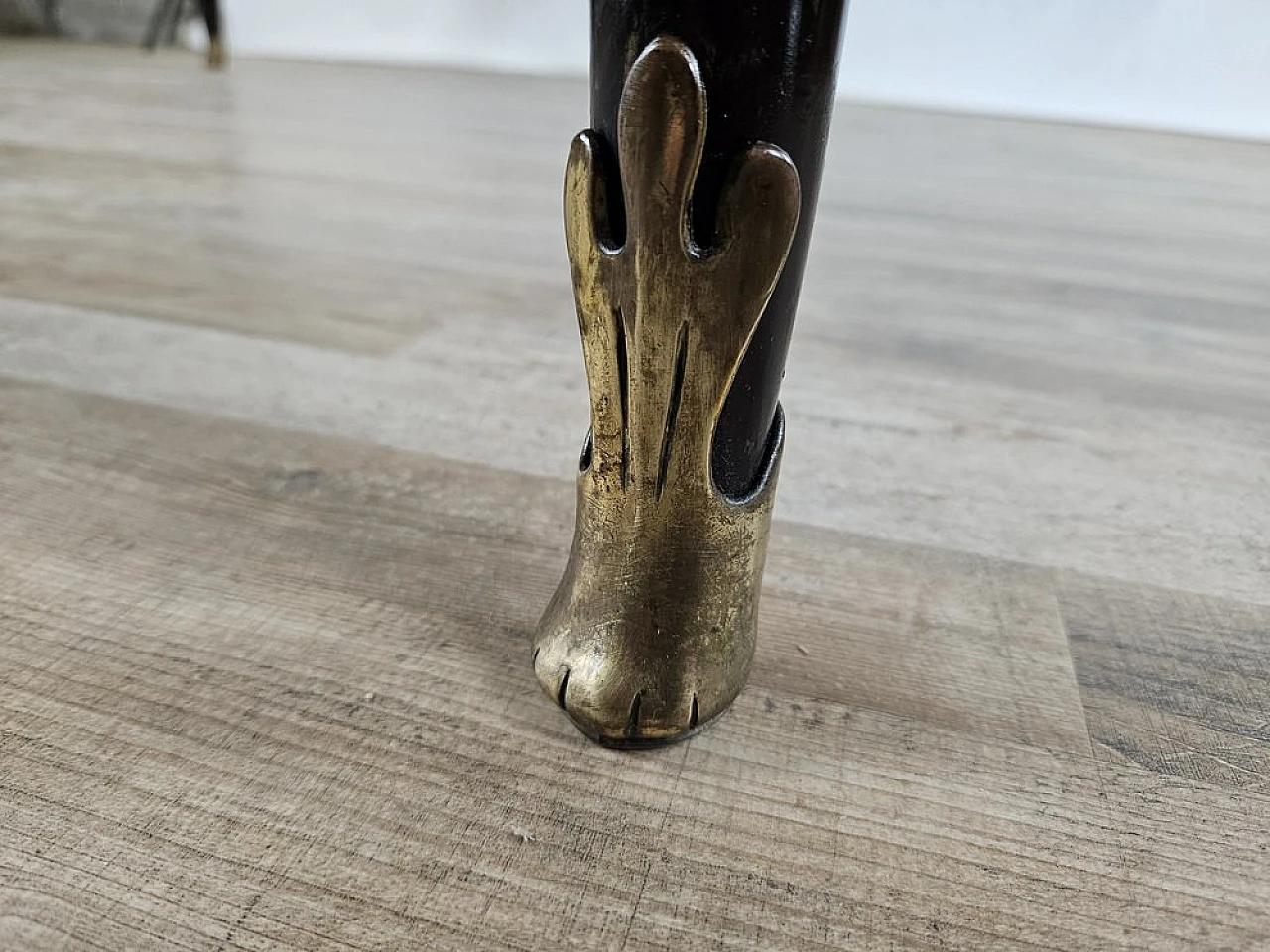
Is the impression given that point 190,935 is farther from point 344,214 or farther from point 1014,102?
point 1014,102

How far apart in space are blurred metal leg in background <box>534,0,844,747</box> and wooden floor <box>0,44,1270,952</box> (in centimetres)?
4

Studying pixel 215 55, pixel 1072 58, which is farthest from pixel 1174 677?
pixel 215 55

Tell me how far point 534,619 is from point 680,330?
0.20 m

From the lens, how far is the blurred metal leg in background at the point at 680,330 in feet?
1.10

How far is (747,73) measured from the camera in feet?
1.11

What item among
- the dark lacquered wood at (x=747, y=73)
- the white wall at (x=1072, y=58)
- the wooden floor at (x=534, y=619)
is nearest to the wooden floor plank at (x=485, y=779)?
the wooden floor at (x=534, y=619)

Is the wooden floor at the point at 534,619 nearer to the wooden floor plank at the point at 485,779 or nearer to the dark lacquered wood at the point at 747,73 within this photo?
the wooden floor plank at the point at 485,779

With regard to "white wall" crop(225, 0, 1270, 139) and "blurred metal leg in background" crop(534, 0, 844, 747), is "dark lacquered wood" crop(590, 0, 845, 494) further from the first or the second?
"white wall" crop(225, 0, 1270, 139)

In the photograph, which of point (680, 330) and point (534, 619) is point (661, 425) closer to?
point (680, 330)

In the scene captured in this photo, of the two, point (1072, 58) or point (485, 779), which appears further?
point (1072, 58)

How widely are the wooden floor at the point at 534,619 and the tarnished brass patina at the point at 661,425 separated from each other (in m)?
0.03

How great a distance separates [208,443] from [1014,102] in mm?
2464

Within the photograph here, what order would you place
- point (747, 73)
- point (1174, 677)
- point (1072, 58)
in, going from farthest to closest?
point (1072, 58) < point (1174, 677) < point (747, 73)

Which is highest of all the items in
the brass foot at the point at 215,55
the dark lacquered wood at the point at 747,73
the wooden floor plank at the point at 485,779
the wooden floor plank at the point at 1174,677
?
the dark lacquered wood at the point at 747,73
